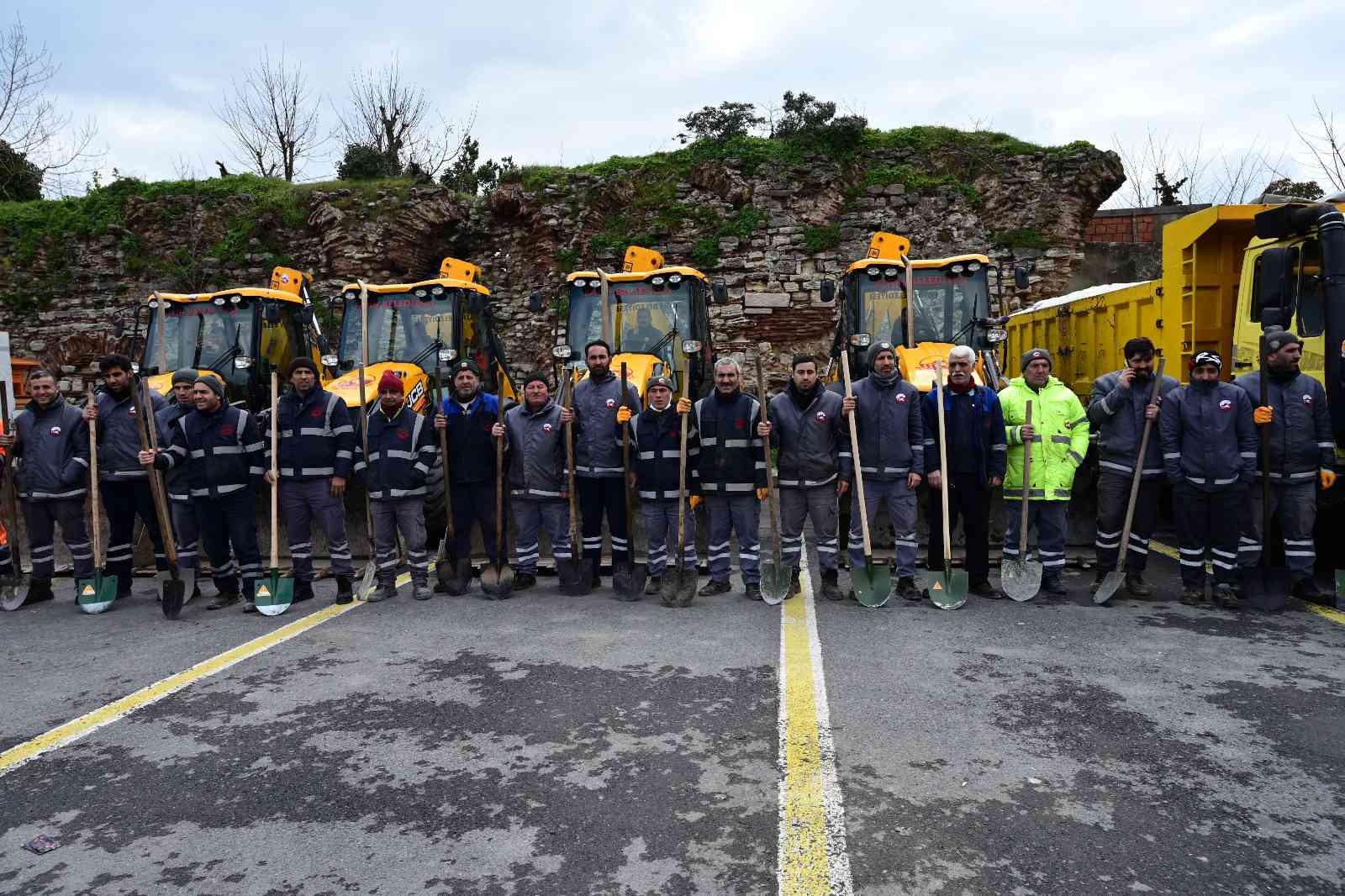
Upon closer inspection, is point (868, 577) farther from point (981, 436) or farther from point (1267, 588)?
point (1267, 588)

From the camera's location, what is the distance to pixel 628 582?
22.4 feet

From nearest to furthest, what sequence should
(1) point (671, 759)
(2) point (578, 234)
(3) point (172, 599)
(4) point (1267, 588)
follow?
(1) point (671, 759), (4) point (1267, 588), (3) point (172, 599), (2) point (578, 234)

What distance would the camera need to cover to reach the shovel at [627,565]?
269 inches

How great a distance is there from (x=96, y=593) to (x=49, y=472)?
112 centimetres

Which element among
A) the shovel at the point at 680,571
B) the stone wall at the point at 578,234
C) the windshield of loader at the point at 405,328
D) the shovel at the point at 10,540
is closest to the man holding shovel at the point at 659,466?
the shovel at the point at 680,571

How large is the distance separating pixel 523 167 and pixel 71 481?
574 inches

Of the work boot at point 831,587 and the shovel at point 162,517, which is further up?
the shovel at point 162,517

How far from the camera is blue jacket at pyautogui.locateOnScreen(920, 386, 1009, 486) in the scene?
6.67m

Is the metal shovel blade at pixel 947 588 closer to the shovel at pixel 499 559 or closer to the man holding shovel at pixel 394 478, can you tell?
the shovel at pixel 499 559

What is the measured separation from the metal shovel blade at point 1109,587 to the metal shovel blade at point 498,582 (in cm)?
452

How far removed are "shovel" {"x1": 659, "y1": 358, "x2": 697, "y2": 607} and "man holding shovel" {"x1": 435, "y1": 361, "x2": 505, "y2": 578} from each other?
1.39m

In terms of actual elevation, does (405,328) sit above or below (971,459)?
above

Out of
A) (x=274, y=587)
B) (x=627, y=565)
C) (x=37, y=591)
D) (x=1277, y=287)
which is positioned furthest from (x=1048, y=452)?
(x=37, y=591)

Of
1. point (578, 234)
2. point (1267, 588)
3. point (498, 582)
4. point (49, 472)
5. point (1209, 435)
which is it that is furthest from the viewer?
point (578, 234)
